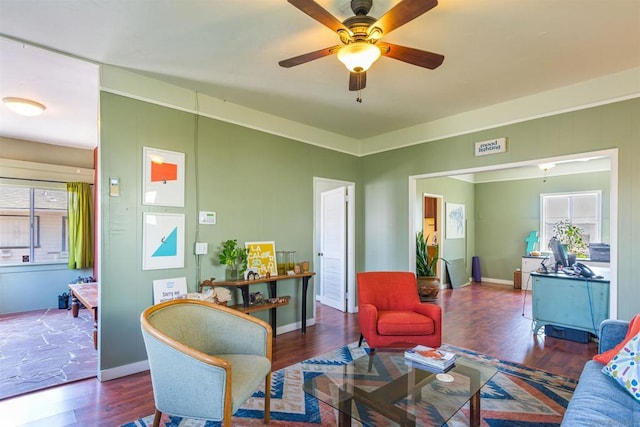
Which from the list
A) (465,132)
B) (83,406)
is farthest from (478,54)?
(83,406)

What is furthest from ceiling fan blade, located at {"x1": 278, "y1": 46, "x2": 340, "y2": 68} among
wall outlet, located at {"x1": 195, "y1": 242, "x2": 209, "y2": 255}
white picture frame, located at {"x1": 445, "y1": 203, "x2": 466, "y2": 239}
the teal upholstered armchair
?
white picture frame, located at {"x1": 445, "y1": 203, "x2": 466, "y2": 239}

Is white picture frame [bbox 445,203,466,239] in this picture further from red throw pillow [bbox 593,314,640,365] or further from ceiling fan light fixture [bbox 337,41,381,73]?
ceiling fan light fixture [bbox 337,41,381,73]

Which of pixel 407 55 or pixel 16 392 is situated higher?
pixel 407 55

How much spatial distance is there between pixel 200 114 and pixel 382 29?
7.47ft

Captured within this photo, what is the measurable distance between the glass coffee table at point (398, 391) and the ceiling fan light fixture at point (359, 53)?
2.04 meters

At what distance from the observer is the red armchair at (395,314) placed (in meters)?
3.03

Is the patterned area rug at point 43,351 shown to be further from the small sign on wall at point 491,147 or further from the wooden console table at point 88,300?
the small sign on wall at point 491,147

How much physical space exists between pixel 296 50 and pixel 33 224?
5.49m

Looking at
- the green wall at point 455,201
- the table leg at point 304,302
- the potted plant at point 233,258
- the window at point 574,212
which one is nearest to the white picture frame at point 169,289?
the potted plant at point 233,258

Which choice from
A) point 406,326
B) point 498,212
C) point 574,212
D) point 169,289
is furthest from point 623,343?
point 498,212

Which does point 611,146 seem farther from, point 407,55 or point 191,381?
point 191,381

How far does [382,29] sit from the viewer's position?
1.90 m

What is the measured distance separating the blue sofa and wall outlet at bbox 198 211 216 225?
320cm

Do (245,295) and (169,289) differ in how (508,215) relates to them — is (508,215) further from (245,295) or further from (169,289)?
(169,289)
